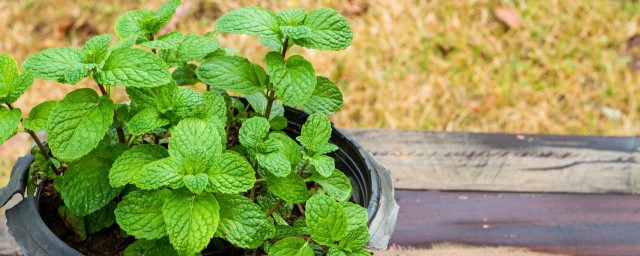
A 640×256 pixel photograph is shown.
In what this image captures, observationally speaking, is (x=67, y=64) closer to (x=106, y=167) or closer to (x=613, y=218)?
(x=106, y=167)

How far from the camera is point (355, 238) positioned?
0.70 metres

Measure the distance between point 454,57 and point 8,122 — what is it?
1496 millimetres

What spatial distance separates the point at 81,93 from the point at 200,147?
0.15m

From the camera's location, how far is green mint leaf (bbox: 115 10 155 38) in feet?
2.60

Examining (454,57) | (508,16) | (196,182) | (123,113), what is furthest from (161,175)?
(508,16)

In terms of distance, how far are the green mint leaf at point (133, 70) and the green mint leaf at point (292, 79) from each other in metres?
0.12

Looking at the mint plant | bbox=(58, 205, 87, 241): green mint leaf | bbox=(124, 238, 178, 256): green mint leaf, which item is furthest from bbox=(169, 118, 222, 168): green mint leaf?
bbox=(58, 205, 87, 241): green mint leaf

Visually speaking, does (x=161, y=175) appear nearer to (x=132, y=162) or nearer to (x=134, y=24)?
(x=132, y=162)

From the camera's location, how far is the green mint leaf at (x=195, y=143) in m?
0.68

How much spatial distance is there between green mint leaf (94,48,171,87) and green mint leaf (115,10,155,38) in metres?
0.08

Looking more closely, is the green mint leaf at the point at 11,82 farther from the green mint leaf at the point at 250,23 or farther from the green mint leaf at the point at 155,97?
the green mint leaf at the point at 250,23

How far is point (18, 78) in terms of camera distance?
0.75 metres

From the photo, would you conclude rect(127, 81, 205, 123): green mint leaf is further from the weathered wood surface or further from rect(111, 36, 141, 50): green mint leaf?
the weathered wood surface

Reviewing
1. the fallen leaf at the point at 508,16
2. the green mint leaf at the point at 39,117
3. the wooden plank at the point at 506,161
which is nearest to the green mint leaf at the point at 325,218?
the green mint leaf at the point at 39,117
